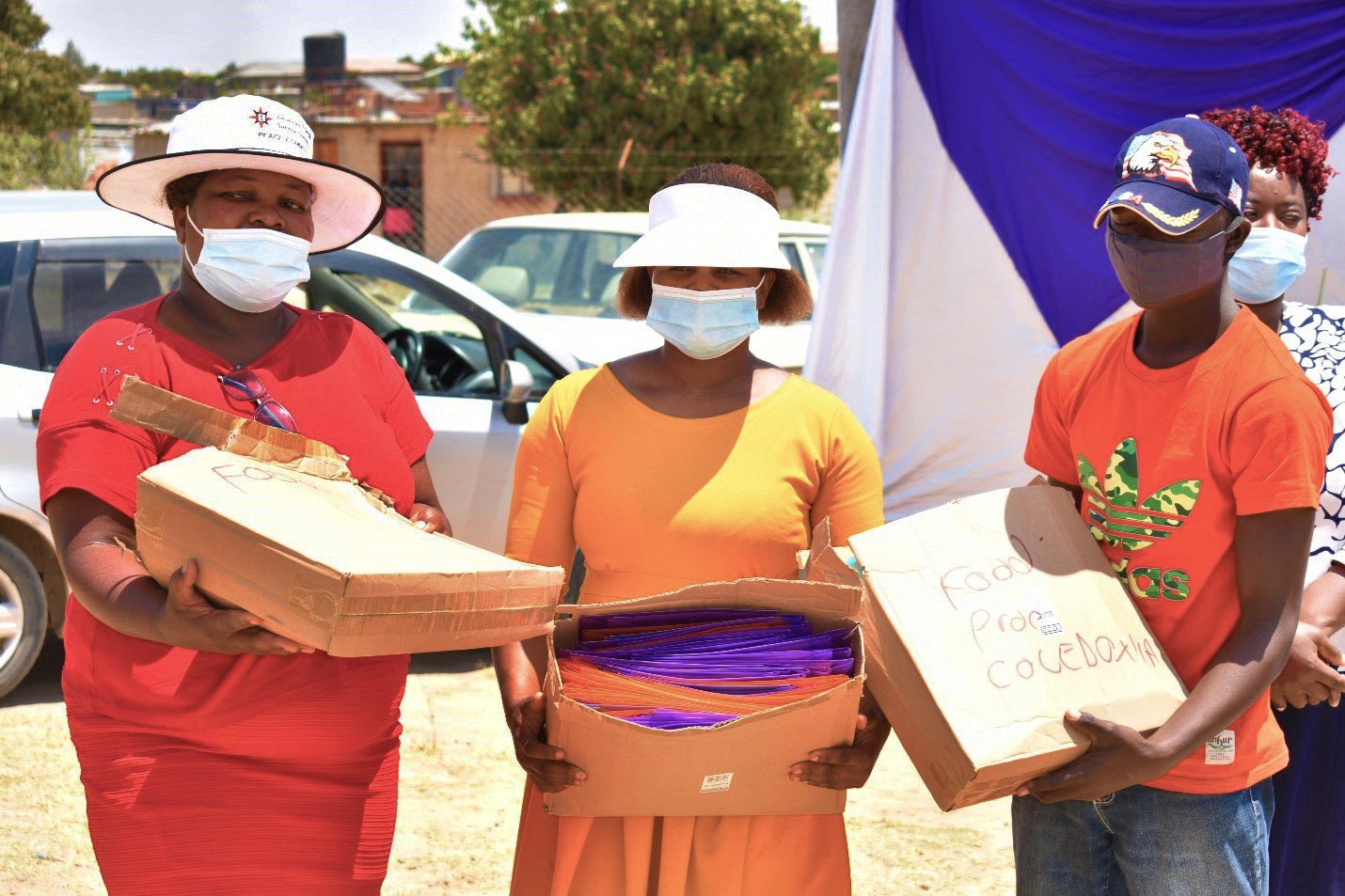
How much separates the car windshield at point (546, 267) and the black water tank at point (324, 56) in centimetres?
3608

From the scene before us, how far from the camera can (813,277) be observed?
9.27 metres

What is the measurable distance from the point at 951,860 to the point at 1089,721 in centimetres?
249

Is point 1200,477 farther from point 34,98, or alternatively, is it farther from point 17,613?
point 34,98

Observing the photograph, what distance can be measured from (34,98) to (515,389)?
23956 millimetres

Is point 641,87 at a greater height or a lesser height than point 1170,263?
lesser

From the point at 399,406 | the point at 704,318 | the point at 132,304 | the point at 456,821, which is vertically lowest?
the point at 456,821

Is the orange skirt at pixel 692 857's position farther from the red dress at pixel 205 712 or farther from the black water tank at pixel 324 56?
the black water tank at pixel 324 56

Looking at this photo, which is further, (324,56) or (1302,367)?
(324,56)

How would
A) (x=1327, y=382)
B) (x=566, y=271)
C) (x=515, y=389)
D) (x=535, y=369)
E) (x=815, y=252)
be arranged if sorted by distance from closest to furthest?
(x=1327, y=382)
(x=515, y=389)
(x=535, y=369)
(x=566, y=271)
(x=815, y=252)

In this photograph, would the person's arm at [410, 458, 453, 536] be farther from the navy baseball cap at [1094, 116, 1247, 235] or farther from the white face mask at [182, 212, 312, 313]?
the navy baseball cap at [1094, 116, 1247, 235]

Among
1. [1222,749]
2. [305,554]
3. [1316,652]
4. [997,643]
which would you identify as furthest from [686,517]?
[1316,652]

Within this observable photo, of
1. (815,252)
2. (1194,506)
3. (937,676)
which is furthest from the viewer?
(815,252)

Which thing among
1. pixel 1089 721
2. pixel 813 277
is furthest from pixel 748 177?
pixel 813 277

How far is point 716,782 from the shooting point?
2.09 m
